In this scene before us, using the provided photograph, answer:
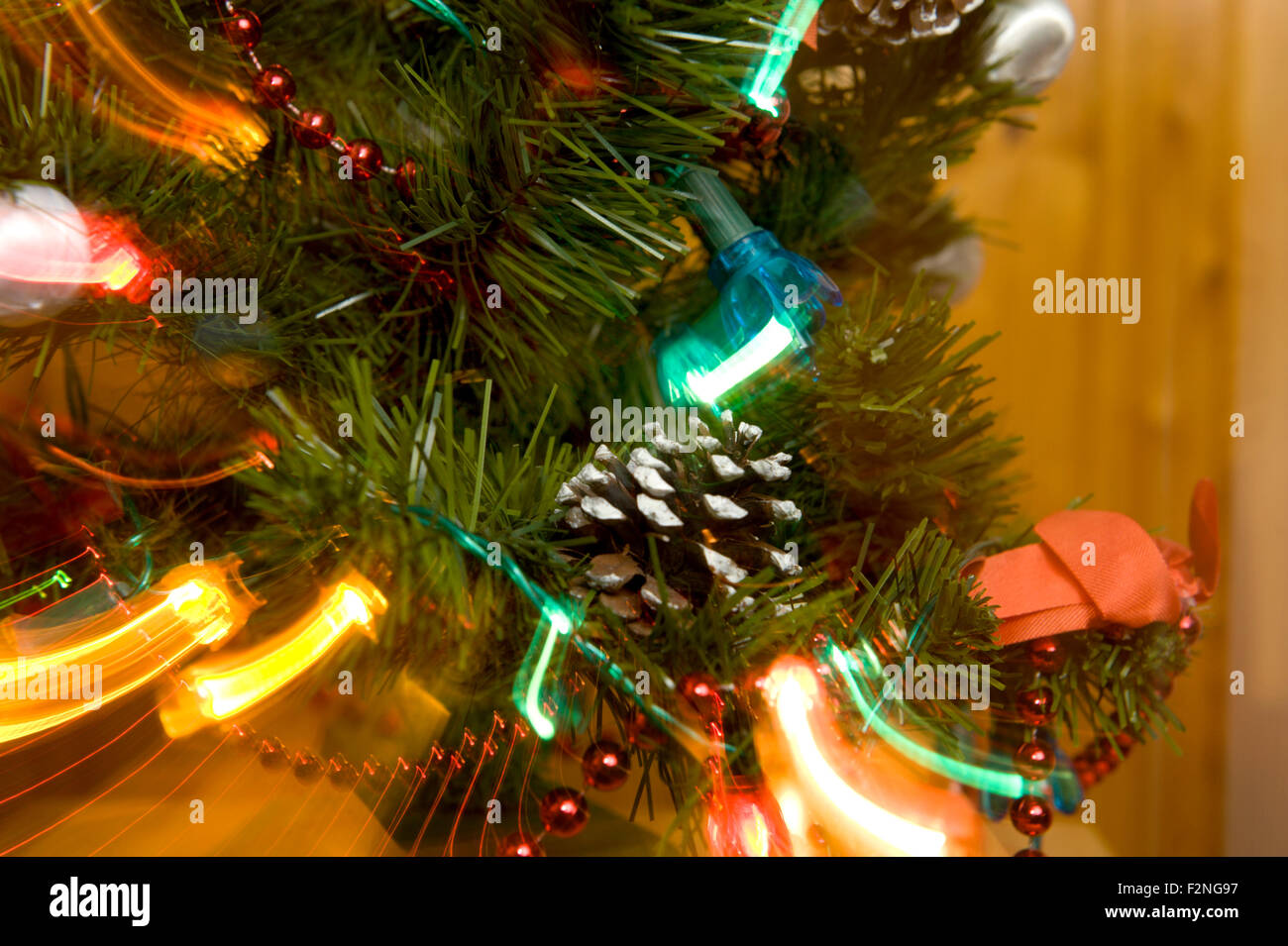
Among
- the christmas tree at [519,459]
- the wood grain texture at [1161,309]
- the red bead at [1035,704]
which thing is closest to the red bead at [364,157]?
the christmas tree at [519,459]

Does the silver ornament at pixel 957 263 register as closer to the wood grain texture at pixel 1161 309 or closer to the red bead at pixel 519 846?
the wood grain texture at pixel 1161 309

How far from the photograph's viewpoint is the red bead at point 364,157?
1.06 feet

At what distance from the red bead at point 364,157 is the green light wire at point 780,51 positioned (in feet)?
0.47

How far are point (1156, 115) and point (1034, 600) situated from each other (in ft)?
1.86

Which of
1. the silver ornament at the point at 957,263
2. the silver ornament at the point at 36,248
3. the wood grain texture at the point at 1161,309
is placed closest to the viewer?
the silver ornament at the point at 36,248

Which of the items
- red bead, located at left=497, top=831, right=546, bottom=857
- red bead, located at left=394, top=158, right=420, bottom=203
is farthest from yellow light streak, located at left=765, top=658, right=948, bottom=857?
red bead, located at left=394, top=158, right=420, bottom=203

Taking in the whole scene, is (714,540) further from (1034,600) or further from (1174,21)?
(1174,21)

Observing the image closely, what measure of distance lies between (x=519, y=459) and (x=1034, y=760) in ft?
0.83

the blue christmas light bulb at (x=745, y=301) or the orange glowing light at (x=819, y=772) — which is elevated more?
the blue christmas light bulb at (x=745, y=301)

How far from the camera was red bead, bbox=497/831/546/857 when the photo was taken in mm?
311

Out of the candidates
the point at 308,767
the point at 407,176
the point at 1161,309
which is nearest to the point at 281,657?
the point at 308,767

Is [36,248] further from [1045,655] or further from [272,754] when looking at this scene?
[1045,655]

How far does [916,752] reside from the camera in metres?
0.31
